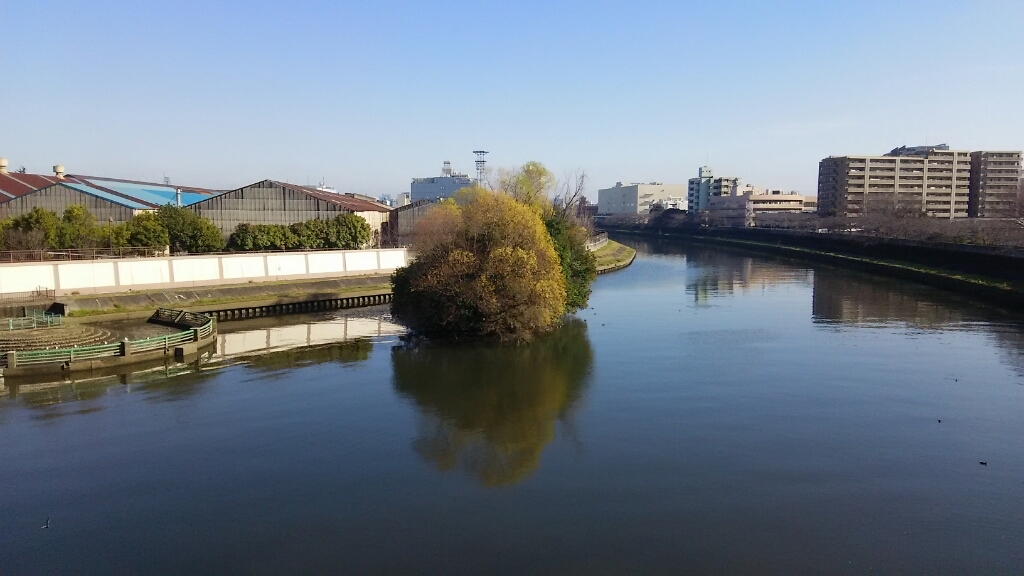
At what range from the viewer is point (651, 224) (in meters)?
110

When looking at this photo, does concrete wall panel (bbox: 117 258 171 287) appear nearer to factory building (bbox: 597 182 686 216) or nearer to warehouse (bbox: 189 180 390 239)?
warehouse (bbox: 189 180 390 239)

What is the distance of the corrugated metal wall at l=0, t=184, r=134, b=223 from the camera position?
119 feet

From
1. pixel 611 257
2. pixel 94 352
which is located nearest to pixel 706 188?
pixel 611 257

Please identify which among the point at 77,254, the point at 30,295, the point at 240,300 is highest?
the point at 77,254

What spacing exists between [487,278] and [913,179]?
3039 inches

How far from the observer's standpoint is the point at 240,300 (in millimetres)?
29328

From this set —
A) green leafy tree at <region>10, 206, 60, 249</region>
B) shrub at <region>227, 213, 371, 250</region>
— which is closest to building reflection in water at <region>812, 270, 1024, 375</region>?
Result: shrub at <region>227, 213, 371, 250</region>

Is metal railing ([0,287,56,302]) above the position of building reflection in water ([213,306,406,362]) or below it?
above

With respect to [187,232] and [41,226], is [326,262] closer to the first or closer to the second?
[187,232]

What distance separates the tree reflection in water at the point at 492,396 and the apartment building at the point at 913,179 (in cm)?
6789

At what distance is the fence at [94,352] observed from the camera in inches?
703

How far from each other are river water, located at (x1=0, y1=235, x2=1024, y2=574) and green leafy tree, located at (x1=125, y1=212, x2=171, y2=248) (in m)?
12.2

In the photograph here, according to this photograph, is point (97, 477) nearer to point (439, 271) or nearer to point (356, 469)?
point (356, 469)

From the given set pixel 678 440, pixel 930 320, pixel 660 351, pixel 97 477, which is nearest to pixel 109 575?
pixel 97 477
